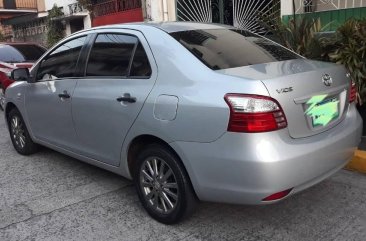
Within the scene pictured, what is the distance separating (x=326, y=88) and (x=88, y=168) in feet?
9.49

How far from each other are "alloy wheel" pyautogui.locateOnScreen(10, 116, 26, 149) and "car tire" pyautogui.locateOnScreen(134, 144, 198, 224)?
2.46 m

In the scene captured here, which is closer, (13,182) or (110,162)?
(110,162)

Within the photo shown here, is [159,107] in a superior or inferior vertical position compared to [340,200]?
superior

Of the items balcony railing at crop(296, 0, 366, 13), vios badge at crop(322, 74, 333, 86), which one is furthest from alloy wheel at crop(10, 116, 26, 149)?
balcony railing at crop(296, 0, 366, 13)

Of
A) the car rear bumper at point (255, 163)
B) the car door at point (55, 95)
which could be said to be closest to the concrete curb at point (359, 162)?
the car rear bumper at point (255, 163)

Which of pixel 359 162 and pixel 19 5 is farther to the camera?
pixel 19 5

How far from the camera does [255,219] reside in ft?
11.4

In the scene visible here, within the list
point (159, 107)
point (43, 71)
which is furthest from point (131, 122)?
point (43, 71)

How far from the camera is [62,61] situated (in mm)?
4484

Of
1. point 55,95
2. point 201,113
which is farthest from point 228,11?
point 201,113

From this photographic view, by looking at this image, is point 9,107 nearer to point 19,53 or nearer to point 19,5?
point 19,53

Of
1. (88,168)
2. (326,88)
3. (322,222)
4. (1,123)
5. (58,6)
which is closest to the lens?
(326,88)

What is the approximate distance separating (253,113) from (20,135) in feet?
12.3

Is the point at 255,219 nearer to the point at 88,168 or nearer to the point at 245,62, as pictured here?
the point at 245,62
